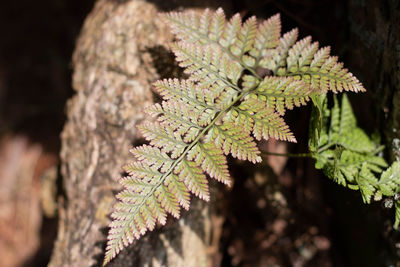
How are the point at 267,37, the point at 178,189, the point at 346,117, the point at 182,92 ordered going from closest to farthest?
the point at 178,189
the point at 182,92
the point at 267,37
the point at 346,117

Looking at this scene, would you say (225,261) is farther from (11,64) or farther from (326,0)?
(11,64)

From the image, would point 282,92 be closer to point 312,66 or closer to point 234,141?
point 312,66

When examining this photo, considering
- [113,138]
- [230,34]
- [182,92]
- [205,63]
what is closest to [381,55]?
[230,34]

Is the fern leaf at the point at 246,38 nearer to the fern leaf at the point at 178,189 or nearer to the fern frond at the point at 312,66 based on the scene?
the fern frond at the point at 312,66

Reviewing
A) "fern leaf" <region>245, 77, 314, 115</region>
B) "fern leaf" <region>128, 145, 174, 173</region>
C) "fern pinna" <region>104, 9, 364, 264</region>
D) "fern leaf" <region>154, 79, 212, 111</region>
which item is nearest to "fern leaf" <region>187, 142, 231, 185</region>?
"fern pinna" <region>104, 9, 364, 264</region>

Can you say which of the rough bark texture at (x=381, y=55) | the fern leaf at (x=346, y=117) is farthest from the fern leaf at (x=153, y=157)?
the rough bark texture at (x=381, y=55)

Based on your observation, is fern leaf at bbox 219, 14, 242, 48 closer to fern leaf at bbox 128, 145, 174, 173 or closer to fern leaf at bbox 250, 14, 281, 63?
fern leaf at bbox 250, 14, 281, 63

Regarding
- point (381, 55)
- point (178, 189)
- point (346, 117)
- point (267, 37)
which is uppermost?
point (267, 37)
